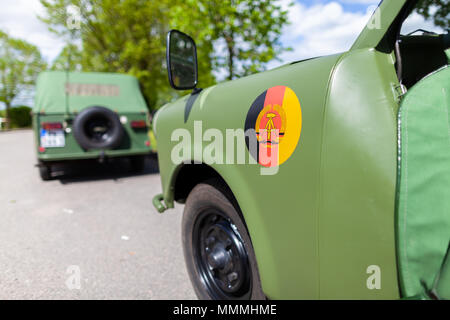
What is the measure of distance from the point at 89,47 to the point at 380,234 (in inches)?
704

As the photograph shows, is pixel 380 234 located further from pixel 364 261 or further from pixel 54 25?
pixel 54 25

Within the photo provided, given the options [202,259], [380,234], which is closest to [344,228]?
[380,234]

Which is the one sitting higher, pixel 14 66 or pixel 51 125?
pixel 14 66

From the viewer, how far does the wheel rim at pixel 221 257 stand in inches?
67.9

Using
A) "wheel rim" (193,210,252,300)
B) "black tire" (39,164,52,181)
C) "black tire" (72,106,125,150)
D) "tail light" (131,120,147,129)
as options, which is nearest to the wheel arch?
"wheel rim" (193,210,252,300)

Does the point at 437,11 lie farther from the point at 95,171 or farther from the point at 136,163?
the point at 95,171

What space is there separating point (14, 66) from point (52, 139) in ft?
121

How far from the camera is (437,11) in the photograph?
4.51 feet

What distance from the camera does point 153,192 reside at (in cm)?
543

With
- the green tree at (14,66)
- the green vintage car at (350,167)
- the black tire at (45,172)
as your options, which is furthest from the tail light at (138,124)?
the green tree at (14,66)

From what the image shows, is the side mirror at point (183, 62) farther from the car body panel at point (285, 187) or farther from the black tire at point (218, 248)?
the black tire at point (218, 248)

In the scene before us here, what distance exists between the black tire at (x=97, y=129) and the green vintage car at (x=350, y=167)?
16.3ft

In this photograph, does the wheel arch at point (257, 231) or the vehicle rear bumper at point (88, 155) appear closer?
the wheel arch at point (257, 231)

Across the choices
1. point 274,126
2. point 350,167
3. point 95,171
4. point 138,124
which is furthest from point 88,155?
point 350,167
